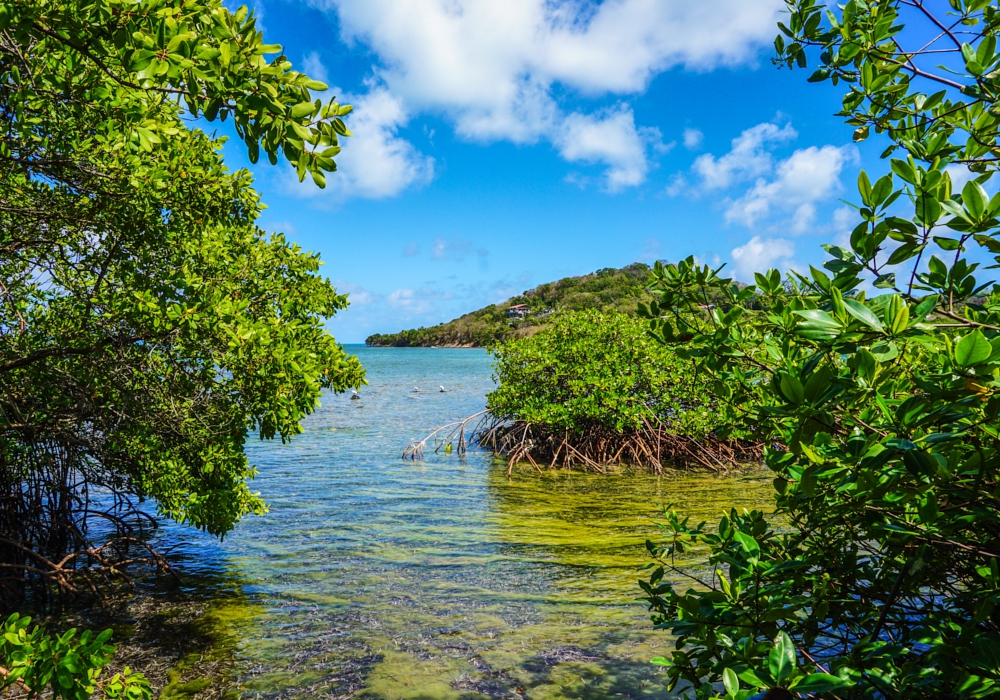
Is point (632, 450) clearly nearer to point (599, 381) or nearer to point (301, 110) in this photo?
point (599, 381)

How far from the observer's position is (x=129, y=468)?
20.8ft

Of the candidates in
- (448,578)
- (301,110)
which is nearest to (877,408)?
(301,110)

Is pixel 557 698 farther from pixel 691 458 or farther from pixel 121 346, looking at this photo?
pixel 691 458

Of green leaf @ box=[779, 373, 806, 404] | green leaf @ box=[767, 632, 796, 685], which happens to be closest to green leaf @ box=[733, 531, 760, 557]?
green leaf @ box=[767, 632, 796, 685]

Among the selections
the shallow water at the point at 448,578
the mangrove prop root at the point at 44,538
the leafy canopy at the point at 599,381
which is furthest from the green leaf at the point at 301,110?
the leafy canopy at the point at 599,381

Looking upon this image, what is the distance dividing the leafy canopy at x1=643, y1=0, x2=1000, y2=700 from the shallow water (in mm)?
2615

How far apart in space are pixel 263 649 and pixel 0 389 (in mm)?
3221

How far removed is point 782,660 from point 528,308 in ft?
312

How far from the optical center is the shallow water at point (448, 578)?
17.5ft

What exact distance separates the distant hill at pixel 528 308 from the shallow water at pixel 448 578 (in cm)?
3287

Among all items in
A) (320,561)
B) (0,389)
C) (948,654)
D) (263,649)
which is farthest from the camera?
(320,561)

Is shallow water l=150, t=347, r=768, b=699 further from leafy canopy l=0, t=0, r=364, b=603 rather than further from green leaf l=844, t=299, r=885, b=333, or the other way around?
green leaf l=844, t=299, r=885, b=333

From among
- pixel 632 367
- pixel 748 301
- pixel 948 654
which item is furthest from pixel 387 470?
pixel 948 654

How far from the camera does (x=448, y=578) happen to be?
765 cm
